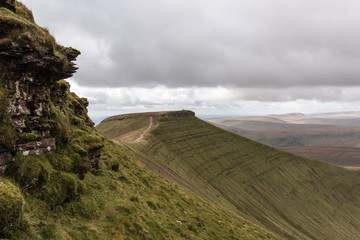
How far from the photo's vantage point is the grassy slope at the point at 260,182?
343 feet

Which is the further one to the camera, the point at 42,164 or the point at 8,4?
the point at 8,4

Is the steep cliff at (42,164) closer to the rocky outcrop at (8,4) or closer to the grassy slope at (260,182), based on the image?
the rocky outcrop at (8,4)

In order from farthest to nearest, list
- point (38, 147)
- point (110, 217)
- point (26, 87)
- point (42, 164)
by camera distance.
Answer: point (110, 217)
point (38, 147)
point (26, 87)
point (42, 164)

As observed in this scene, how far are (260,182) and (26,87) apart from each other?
160 meters

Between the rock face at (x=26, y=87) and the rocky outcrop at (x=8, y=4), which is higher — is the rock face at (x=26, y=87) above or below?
below

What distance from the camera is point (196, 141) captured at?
17500cm

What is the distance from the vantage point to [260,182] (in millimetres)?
147125

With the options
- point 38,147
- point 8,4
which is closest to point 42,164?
point 38,147

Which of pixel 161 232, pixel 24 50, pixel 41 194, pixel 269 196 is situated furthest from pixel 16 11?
pixel 269 196

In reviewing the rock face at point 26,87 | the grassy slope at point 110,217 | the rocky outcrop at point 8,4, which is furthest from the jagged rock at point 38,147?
the rocky outcrop at point 8,4

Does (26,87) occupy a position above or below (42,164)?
above

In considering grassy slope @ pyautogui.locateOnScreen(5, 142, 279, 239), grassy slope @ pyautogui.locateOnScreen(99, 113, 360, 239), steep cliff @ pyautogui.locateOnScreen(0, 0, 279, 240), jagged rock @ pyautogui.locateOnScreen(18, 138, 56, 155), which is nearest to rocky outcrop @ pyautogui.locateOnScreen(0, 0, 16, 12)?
steep cliff @ pyautogui.locateOnScreen(0, 0, 279, 240)

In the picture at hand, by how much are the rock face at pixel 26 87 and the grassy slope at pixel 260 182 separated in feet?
241

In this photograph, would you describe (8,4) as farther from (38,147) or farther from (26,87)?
(38,147)
